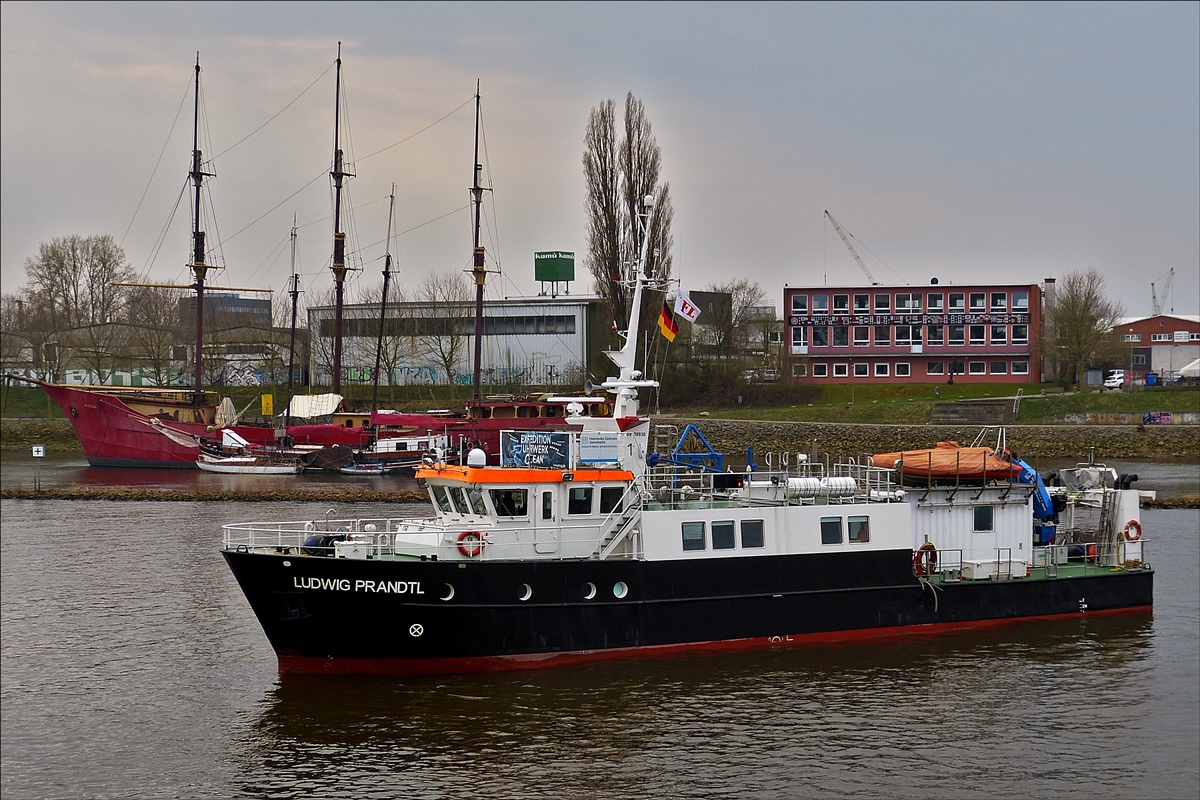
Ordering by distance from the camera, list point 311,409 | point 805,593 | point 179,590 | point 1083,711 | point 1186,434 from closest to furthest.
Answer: point 1083,711 < point 805,593 < point 179,590 < point 1186,434 < point 311,409

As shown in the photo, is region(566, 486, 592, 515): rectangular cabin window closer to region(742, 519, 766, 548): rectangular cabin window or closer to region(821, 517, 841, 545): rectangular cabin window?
region(742, 519, 766, 548): rectangular cabin window

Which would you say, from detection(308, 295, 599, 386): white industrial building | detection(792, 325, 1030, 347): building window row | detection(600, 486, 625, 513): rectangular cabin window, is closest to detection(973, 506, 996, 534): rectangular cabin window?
detection(600, 486, 625, 513): rectangular cabin window

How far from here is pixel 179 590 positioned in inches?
1221

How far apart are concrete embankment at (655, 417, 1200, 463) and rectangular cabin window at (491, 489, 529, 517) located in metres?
40.2

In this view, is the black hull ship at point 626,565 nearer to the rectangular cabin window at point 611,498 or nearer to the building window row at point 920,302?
the rectangular cabin window at point 611,498

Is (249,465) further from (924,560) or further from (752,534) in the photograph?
(924,560)

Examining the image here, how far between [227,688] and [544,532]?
6.89 meters

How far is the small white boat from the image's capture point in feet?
212

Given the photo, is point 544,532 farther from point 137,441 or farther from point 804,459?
point 137,441

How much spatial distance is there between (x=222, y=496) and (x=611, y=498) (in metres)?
33.1

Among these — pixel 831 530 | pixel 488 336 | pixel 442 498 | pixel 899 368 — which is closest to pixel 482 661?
pixel 442 498

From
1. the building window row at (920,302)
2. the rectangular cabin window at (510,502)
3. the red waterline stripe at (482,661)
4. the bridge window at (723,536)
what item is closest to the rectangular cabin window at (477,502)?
the rectangular cabin window at (510,502)

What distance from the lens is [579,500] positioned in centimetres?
2341

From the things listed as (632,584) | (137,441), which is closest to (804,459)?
(632,584)
